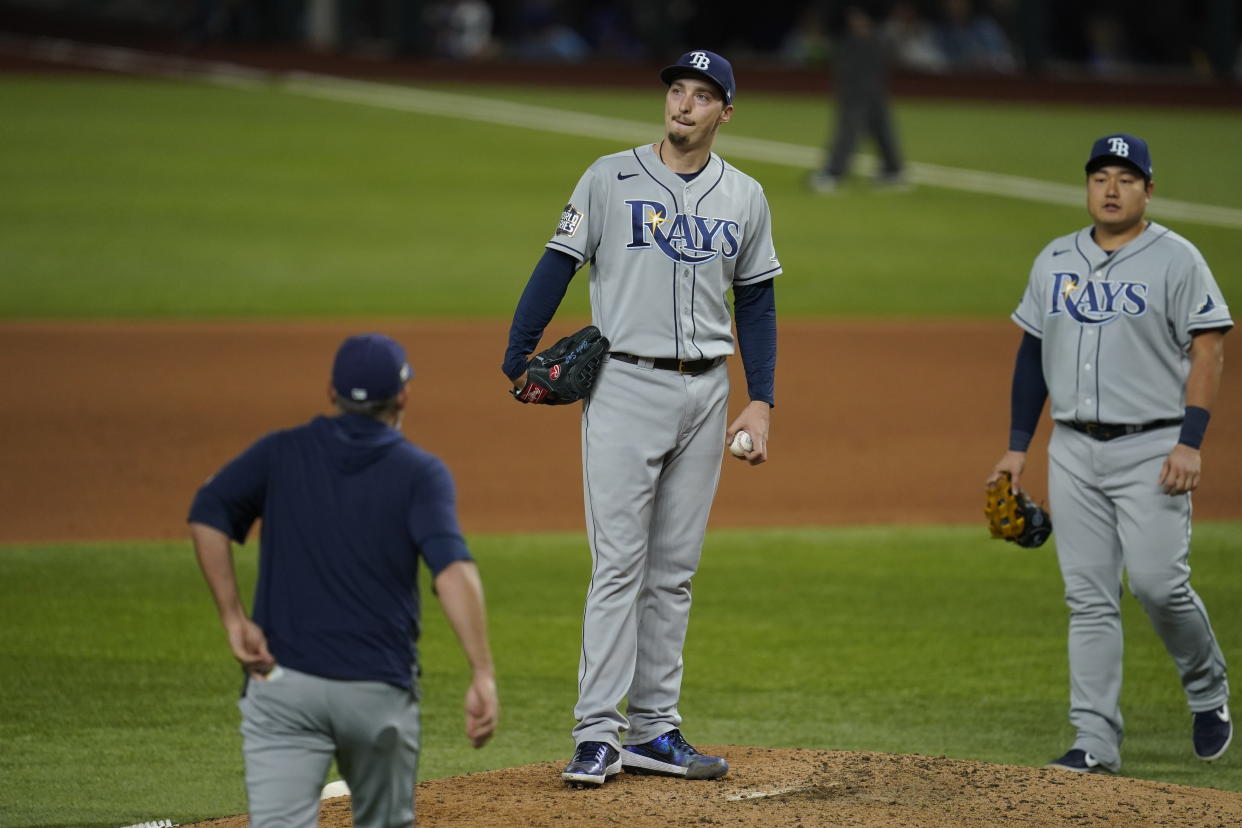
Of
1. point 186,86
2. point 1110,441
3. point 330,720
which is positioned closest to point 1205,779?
point 1110,441

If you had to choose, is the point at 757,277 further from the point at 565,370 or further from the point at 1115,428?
the point at 1115,428

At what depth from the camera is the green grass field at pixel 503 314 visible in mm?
6555

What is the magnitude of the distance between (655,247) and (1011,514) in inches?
69.6

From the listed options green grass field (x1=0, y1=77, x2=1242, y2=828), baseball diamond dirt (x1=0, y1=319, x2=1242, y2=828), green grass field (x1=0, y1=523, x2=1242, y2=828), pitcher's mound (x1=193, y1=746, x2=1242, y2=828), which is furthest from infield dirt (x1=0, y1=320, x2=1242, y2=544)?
pitcher's mound (x1=193, y1=746, x2=1242, y2=828)

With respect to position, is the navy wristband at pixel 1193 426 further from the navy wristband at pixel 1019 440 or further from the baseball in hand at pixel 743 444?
the baseball in hand at pixel 743 444

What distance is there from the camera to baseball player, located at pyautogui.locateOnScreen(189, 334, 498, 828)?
3.88 metres

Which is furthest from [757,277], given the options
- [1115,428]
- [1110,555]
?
[1110,555]

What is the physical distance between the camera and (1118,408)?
5.81 m

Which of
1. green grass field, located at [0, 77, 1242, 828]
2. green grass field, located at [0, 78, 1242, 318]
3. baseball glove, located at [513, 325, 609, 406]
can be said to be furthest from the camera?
green grass field, located at [0, 78, 1242, 318]

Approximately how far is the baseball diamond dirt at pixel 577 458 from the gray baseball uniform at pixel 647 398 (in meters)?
0.48

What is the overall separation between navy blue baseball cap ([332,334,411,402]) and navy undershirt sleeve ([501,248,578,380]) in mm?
1258

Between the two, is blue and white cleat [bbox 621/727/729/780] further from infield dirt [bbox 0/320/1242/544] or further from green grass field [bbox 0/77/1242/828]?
infield dirt [bbox 0/320/1242/544]

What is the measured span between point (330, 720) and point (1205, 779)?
3.47m

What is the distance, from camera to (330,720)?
154 inches
